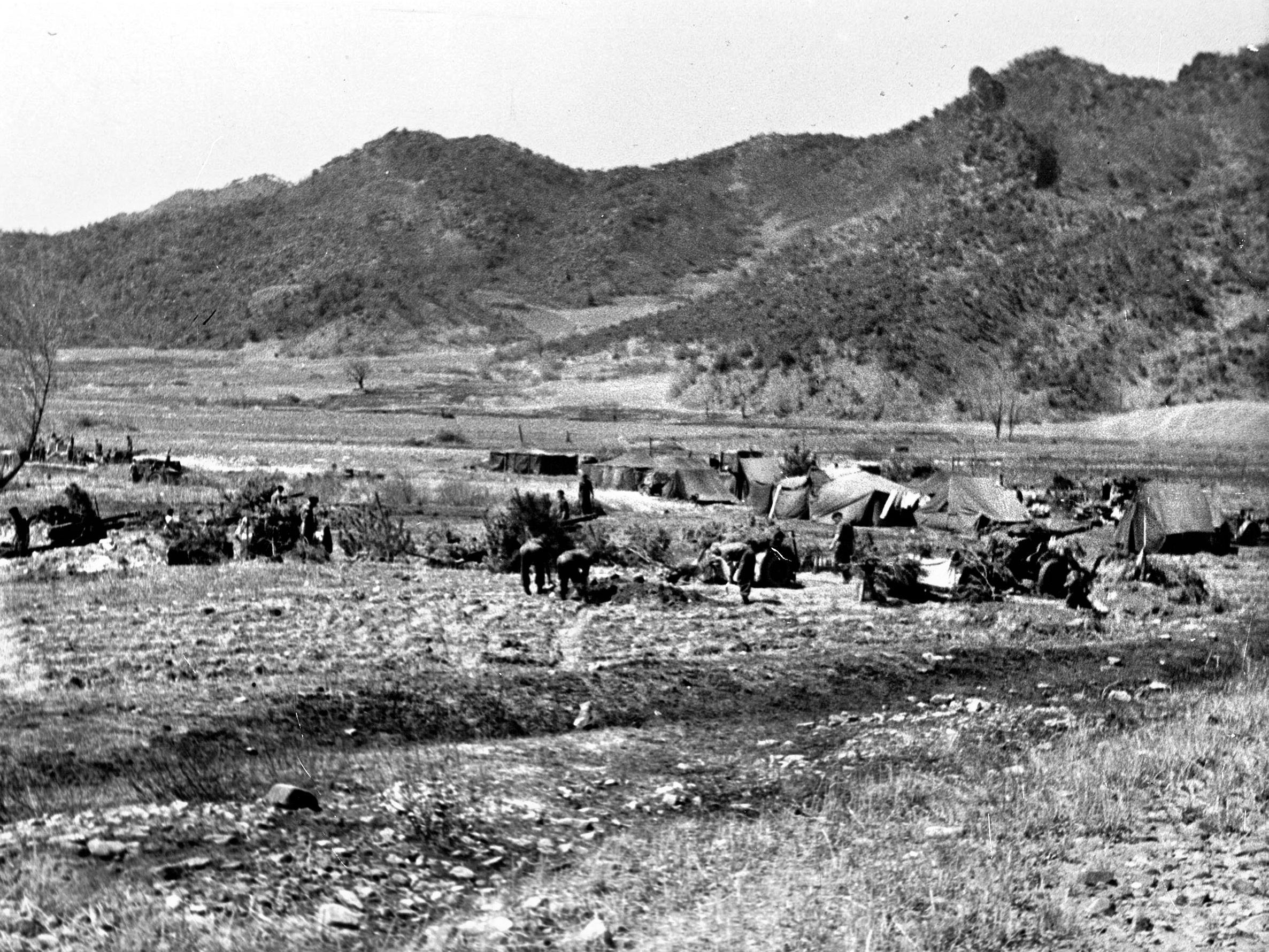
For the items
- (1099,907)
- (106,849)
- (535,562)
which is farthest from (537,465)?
(106,849)

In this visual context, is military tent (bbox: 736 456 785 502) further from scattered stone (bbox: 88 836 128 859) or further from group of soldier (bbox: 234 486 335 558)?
scattered stone (bbox: 88 836 128 859)

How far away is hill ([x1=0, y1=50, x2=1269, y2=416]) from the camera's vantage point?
67.6 metres

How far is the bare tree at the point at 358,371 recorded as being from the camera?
7312 centimetres

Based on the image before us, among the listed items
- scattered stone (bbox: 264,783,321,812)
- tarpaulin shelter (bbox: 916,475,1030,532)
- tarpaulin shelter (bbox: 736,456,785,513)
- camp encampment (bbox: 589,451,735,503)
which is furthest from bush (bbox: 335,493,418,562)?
scattered stone (bbox: 264,783,321,812)

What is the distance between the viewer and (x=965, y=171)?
96.6m

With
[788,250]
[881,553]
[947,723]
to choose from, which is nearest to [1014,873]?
[947,723]

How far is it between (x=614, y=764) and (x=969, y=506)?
56.6ft

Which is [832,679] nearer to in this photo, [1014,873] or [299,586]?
[1014,873]

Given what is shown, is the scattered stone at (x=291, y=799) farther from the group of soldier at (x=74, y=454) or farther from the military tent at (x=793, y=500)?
the group of soldier at (x=74, y=454)

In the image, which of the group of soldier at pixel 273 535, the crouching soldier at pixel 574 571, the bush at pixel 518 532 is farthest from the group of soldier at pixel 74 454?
the crouching soldier at pixel 574 571

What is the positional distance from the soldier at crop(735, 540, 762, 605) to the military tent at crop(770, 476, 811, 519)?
962 centimetres

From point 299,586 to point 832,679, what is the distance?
631cm

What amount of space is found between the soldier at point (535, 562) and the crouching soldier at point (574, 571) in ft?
0.77

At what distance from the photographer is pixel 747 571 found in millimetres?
16500
